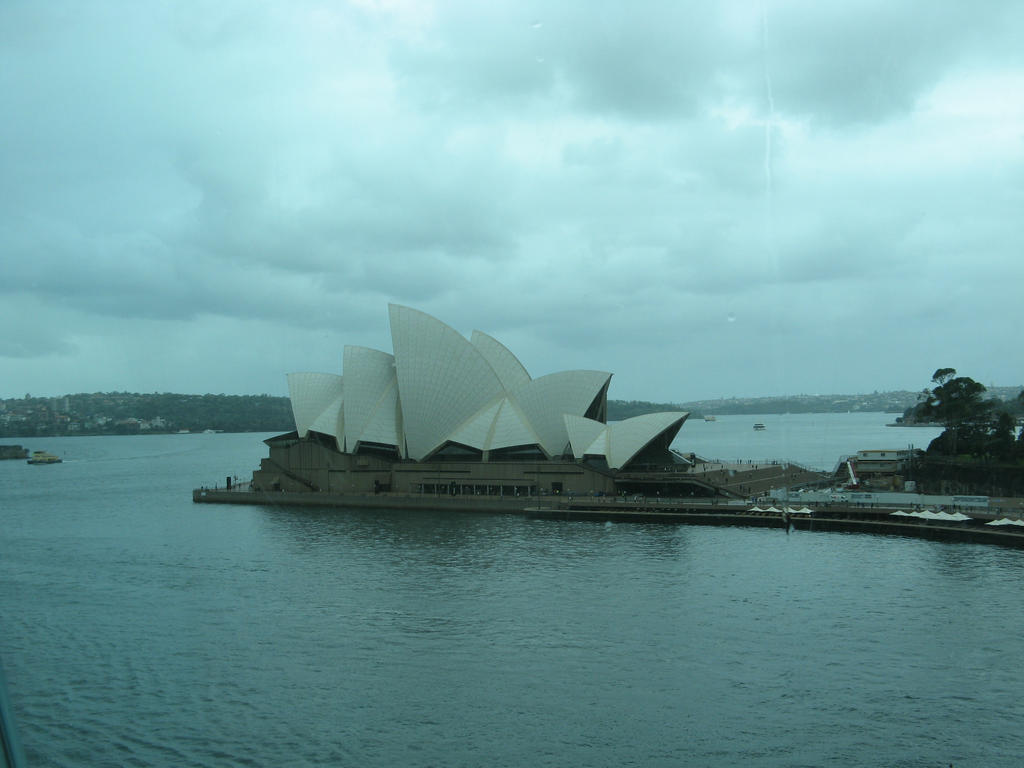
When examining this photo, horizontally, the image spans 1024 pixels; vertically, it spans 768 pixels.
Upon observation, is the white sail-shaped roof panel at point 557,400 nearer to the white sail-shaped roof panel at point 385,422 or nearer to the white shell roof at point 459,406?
the white shell roof at point 459,406

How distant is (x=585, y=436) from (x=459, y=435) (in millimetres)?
5551

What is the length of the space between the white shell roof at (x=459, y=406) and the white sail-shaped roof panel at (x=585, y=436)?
0.14 ft

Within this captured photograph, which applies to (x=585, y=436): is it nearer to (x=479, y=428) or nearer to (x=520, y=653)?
(x=479, y=428)

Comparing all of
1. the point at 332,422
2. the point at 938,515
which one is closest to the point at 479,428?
the point at 332,422

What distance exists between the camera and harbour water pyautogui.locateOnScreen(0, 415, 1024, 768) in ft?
35.4

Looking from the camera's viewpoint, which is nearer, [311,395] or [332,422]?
[332,422]

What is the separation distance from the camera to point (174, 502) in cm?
3831

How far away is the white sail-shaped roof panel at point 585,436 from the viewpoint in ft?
112

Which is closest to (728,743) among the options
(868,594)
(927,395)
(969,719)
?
(969,719)

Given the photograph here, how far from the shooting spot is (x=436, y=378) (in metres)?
35.2

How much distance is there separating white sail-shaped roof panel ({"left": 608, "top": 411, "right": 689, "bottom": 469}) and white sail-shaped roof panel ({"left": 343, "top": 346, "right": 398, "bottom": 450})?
10.0m

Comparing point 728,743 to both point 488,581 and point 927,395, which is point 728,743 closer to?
point 488,581

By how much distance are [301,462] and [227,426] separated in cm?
5458

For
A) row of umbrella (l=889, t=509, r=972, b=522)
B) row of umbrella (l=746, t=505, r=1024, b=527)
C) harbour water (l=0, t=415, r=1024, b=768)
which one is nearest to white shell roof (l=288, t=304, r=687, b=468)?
row of umbrella (l=746, t=505, r=1024, b=527)
